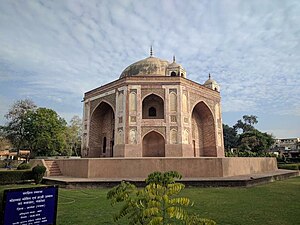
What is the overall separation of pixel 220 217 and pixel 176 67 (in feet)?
56.3

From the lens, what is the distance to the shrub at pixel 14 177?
13.1m

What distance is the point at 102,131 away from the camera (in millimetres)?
23594

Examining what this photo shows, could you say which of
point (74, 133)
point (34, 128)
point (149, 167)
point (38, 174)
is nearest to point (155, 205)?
point (149, 167)

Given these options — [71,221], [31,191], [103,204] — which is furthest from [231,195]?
[31,191]

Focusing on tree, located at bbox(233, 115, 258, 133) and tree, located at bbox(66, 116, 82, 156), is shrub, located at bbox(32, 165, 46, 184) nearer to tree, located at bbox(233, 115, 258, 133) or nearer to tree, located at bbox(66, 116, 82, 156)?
tree, located at bbox(66, 116, 82, 156)

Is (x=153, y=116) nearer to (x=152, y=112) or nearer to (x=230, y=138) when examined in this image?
(x=152, y=112)

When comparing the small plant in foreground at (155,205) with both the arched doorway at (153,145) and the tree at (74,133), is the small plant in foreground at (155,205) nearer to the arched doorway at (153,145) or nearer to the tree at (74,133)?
the arched doorway at (153,145)

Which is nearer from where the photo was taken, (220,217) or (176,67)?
(220,217)

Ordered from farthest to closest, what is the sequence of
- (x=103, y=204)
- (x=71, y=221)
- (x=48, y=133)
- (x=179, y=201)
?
1. (x=48, y=133)
2. (x=103, y=204)
3. (x=71, y=221)
4. (x=179, y=201)

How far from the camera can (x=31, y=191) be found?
343 centimetres

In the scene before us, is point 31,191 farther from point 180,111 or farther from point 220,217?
point 180,111

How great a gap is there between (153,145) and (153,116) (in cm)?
264

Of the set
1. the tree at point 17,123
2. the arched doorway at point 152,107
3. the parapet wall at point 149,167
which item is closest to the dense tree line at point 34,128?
the tree at point 17,123

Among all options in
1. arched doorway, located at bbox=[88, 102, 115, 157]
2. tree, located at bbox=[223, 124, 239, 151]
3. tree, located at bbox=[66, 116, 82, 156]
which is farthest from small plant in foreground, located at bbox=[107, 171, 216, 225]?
tree, located at bbox=[223, 124, 239, 151]
